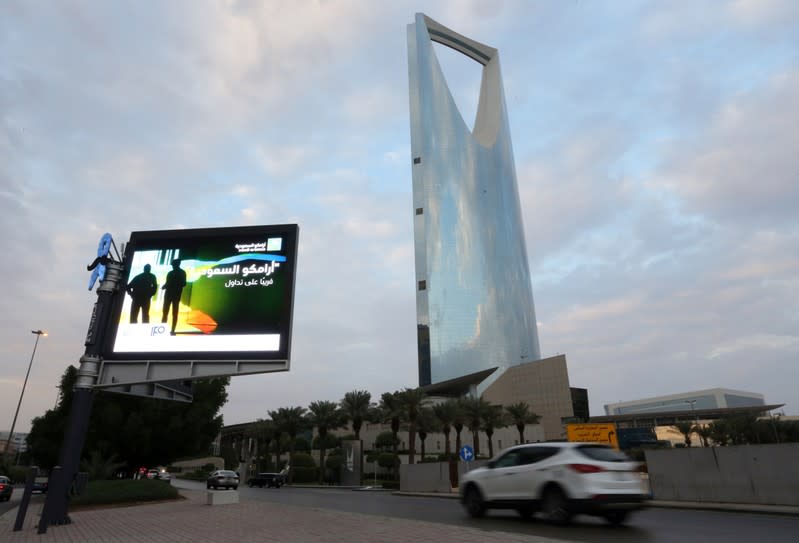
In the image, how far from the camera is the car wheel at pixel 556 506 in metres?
9.20

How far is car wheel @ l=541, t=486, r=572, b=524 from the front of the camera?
9203mm

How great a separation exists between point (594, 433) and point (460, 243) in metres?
97.5

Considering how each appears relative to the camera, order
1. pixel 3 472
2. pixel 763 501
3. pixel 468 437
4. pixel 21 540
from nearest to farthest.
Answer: pixel 21 540 → pixel 763 501 → pixel 3 472 → pixel 468 437

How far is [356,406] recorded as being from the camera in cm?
5575

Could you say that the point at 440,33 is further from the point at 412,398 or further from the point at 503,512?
the point at 503,512

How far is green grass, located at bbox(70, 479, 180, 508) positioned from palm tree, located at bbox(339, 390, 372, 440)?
1323 inches

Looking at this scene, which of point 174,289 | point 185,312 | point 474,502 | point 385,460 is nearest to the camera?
point 474,502

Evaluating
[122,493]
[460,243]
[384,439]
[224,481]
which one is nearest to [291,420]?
[384,439]

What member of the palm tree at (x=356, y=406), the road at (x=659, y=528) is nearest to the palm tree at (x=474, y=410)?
the palm tree at (x=356, y=406)

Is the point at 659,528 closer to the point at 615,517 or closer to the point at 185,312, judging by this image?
the point at 615,517

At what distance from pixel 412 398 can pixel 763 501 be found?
36755 millimetres

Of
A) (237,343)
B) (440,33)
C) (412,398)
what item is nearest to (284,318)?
(237,343)

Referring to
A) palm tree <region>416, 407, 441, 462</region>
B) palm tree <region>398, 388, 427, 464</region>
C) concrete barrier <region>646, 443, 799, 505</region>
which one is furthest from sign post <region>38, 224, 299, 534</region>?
palm tree <region>416, 407, 441, 462</region>

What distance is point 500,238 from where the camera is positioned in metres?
131
